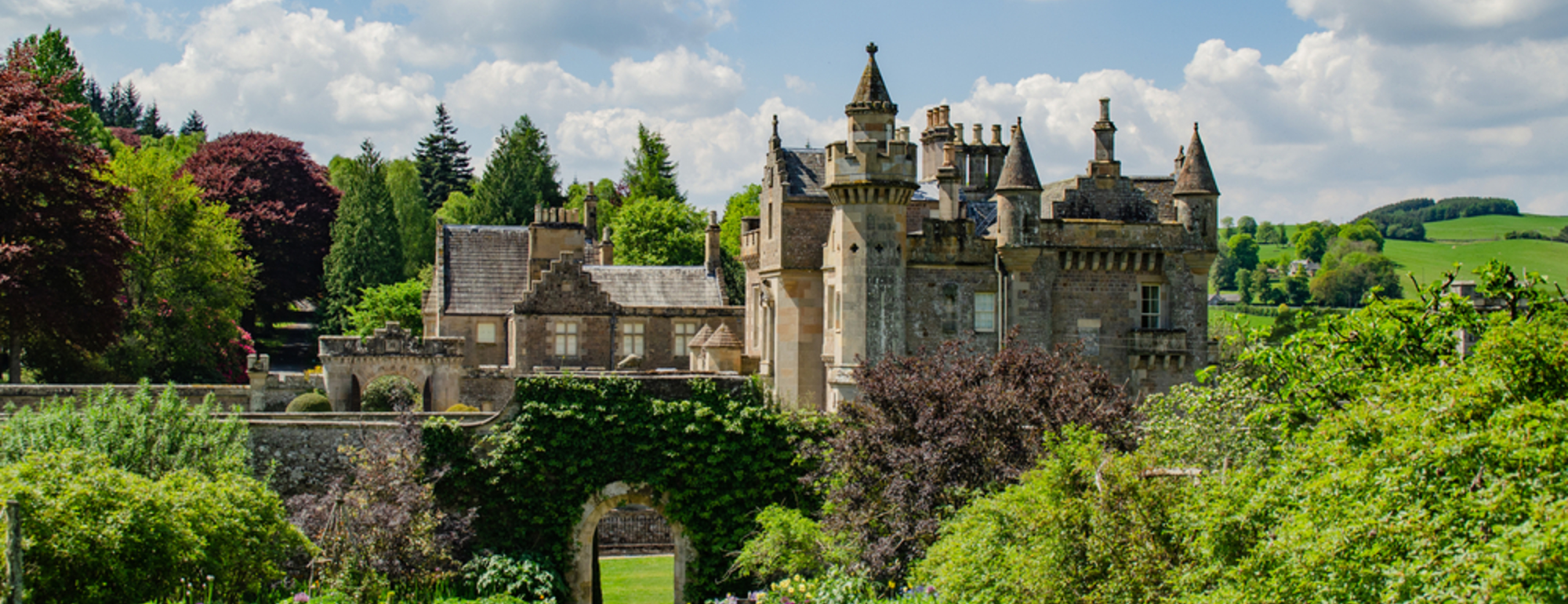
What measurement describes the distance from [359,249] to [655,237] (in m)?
14.8

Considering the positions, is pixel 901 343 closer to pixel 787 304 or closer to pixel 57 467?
pixel 787 304

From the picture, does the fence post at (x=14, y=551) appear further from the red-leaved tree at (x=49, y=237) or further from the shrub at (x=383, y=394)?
the red-leaved tree at (x=49, y=237)

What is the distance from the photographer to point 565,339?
4234 centimetres

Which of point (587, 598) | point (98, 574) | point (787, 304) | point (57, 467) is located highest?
point (787, 304)

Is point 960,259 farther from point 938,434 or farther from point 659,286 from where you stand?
point 659,286

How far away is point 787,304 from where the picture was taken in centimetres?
3206

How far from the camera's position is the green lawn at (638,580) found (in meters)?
30.3

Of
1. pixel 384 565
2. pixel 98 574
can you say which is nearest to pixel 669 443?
pixel 384 565

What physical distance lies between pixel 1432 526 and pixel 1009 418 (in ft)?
39.4

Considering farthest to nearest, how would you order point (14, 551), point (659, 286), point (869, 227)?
point (659, 286), point (869, 227), point (14, 551)

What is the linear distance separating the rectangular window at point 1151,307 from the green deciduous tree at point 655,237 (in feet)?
120

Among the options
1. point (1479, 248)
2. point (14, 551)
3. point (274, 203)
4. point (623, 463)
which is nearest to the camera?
point (14, 551)

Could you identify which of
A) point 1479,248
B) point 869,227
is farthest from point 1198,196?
point 1479,248

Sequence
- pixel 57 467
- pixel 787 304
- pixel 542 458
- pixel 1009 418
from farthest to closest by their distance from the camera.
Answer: pixel 787 304
pixel 542 458
pixel 1009 418
pixel 57 467
